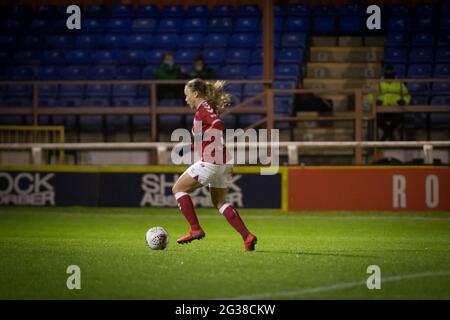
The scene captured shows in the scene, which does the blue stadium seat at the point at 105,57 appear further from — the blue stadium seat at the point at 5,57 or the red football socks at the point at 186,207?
the red football socks at the point at 186,207

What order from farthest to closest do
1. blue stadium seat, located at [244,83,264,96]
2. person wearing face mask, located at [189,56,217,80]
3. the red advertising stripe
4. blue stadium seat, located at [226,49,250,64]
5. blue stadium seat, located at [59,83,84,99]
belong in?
blue stadium seat, located at [226,49,250,64], blue stadium seat, located at [59,83,84,99], blue stadium seat, located at [244,83,264,96], person wearing face mask, located at [189,56,217,80], the red advertising stripe

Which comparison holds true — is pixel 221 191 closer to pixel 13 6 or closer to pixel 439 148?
pixel 439 148

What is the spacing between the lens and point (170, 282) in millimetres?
8188

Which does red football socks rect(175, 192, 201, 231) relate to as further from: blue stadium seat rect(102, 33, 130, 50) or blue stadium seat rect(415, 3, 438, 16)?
blue stadium seat rect(415, 3, 438, 16)

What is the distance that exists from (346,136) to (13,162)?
22.6 ft

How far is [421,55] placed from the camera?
22.9m

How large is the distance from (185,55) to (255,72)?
5.97 ft

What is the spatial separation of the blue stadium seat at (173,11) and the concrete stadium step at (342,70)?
3.99 m

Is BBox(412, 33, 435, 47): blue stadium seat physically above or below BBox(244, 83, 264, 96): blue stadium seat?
above

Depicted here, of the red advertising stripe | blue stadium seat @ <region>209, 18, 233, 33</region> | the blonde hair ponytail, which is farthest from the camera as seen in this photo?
blue stadium seat @ <region>209, 18, 233, 33</region>

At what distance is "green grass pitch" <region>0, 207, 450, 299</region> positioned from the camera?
7793 millimetres

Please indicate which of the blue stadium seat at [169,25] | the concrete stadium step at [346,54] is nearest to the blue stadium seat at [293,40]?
the concrete stadium step at [346,54]

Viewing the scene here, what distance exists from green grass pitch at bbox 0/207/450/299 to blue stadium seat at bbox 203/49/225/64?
327 inches

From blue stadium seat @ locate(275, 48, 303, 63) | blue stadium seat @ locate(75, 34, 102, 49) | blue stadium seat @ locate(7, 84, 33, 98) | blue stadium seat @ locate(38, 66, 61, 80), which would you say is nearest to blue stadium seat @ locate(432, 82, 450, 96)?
blue stadium seat @ locate(275, 48, 303, 63)
